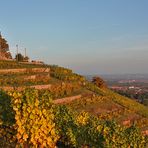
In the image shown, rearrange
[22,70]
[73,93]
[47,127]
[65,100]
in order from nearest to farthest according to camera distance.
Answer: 1. [47,127]
2. [65,100]
3. [73,93]
4. [22,70]

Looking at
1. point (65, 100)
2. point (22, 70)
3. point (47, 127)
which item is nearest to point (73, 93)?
point (65, 100)

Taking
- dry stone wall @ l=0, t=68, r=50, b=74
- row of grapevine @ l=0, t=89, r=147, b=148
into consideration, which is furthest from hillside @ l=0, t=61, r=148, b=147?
row of grapevine @ l=0, t=89, r=147, b=148

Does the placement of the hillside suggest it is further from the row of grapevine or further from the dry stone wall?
the row of grapevine

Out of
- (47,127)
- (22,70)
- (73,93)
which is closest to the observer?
(47,127)

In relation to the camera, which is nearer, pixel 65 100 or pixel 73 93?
pixel 65 100

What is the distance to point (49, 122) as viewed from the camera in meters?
18.6

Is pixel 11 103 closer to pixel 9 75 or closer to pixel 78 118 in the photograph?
pixel 78 118

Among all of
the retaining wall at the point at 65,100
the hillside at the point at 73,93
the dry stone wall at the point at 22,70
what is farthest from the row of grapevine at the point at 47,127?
the dry stone wall at the point at 22,70

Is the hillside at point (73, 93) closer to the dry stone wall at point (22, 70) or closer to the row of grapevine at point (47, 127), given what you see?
the dry stone wall at point (22, 70)

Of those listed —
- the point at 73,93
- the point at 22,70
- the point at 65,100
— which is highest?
the point at 22,70

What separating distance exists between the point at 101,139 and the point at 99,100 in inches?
703

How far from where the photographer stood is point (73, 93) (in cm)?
3750

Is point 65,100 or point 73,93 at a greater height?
point 73,93

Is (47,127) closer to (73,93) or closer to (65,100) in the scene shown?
(65,100)
